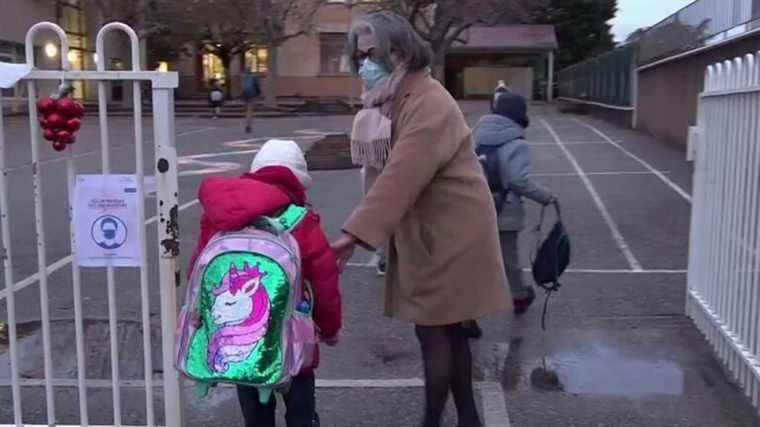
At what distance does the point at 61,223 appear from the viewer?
9.92m

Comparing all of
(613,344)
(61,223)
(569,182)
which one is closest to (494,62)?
(569,182)

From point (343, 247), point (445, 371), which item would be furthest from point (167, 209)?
point (445, 371)

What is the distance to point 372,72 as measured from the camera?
11.7ft

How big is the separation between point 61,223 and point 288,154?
7.27 meters

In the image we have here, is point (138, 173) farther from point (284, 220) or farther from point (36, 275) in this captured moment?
point (36, 275)

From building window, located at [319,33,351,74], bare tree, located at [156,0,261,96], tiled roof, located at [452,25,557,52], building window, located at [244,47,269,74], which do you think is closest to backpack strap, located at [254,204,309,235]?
bare tree, located at [156,0,261,96]

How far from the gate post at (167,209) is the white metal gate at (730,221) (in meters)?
2.84

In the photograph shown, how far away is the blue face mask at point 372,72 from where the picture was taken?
3568mm

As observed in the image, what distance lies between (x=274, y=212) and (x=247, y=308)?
37cm

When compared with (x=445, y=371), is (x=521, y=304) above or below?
below

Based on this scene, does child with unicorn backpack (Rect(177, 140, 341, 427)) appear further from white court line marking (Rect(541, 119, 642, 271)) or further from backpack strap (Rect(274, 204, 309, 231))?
white court line marking (Rect(541, 119, 642, 271))

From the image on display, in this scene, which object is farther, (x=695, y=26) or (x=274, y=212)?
(x=695, y=26)

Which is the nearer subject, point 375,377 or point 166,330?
point 166,330

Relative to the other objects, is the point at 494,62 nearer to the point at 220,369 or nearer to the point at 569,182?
the point at 569,182
